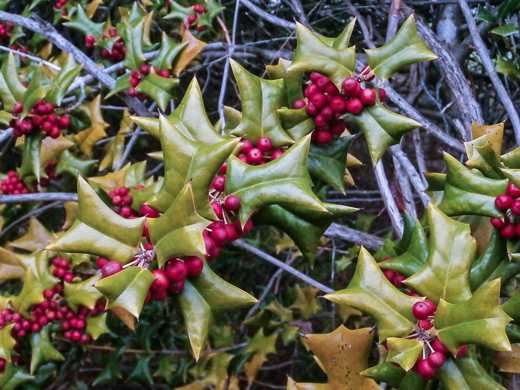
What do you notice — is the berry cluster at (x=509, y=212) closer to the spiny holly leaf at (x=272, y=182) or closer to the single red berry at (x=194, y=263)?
the spiny holly leaf at (x=272, y=182)

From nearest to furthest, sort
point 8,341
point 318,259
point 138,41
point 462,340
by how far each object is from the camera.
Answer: point 462,340 < point 8,341 < point 138,41 < point 318,259

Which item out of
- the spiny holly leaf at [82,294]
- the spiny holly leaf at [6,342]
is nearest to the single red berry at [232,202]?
the spiny holly leaf at [82,294]

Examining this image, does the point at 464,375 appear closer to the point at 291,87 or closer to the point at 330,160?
the point at 330,160

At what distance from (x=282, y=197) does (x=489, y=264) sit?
533mm

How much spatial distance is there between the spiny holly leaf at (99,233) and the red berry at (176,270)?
0.29 ft

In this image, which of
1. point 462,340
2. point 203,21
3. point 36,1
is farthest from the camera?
point 36,1

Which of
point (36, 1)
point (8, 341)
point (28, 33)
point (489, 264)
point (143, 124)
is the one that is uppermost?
point (143, 124)

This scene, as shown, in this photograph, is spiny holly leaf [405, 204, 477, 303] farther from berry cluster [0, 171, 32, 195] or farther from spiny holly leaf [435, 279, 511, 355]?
berry cluster [0, 171, 32, 195]

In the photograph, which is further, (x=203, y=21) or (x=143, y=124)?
(x=203, y=21)

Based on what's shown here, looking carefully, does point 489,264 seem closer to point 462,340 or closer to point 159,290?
point 462,340

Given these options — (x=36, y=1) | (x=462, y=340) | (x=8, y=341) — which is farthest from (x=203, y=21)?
(x=462, y=340)

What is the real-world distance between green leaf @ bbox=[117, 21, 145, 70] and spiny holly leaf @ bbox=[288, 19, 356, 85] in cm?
101

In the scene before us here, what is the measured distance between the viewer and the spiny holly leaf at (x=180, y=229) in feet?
2.94

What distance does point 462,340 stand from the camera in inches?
37.4
